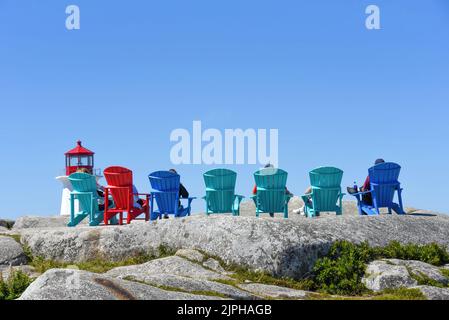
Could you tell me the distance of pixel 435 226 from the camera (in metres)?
11.3

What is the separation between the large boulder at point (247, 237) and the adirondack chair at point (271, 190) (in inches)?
120

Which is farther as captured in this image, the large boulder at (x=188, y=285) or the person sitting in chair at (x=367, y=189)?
the person sitting in chair at (x=367, y=189)

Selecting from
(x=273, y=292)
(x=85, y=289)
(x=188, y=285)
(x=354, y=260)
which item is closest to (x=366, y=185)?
(x=354, y=260)

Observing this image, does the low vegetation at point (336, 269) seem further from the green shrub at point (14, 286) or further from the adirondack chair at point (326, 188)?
the adirondack chair at point (326, 188)

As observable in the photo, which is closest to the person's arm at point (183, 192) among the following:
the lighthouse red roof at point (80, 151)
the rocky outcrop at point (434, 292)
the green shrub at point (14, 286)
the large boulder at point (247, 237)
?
the large boulder at point (247, 237)

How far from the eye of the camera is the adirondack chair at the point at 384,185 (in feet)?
44.7

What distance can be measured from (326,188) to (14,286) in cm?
757

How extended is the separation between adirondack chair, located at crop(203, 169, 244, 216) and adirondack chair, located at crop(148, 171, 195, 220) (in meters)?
0.66

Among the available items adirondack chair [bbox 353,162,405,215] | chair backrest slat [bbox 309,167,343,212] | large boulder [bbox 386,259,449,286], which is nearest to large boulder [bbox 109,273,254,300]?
large boulder [bbox 386,259,449,286]

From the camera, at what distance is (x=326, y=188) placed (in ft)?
45.2

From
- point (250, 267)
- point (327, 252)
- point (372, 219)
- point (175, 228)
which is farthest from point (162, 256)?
point (372, 219)

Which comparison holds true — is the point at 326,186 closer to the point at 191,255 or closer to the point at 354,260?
the point at 354,260
